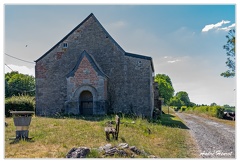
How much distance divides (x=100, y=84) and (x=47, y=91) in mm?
5104

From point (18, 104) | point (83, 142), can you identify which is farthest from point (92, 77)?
point (83, 142)

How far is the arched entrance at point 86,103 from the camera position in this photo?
57.7 feet

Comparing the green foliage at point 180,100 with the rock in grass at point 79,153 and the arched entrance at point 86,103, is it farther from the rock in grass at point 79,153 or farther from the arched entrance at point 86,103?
the rock in grass at point 79,153

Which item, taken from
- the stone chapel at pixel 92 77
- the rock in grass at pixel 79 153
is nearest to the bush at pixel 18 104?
the stone chapel at pixel 92 77

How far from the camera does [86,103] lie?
57.8ft

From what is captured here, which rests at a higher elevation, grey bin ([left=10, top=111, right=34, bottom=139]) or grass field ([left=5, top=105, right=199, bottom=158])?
grey bin ([left=10, top=111, right=34, bottom=139])

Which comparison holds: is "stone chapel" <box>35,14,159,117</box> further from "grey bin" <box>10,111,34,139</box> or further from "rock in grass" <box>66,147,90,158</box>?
"rock in grass" <box>66,147,90,158</box>

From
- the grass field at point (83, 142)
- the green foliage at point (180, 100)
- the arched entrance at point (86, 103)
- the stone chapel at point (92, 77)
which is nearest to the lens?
the grass field at point (83, 142)

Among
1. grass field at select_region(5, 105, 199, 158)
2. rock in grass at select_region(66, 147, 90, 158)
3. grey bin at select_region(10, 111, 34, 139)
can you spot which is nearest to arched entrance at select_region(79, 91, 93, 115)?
grass field at select_region(5, 105, 199, 158)

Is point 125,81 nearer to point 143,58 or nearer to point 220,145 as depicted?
point 143,58

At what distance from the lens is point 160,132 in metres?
11.4

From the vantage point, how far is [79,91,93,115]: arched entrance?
693 inches

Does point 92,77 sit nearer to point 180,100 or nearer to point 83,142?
point 83,142

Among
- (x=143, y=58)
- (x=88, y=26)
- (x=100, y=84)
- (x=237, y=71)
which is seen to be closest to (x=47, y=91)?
(x=100, y=84)
